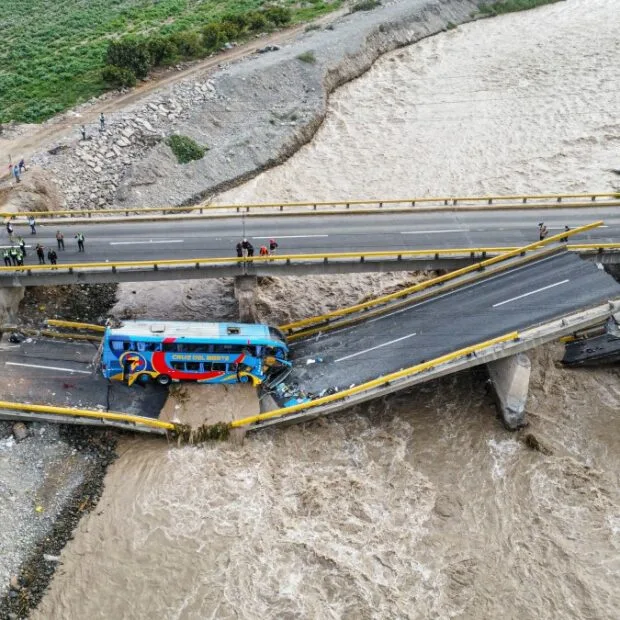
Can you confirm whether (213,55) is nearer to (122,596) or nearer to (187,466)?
(187,466)

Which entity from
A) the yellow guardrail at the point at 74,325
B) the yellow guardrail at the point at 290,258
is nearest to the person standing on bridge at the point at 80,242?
the yellow guardrail at the point at 290,258

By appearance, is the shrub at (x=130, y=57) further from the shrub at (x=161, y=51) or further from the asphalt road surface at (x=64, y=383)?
the asphalt road surface at (x=64, y=383)

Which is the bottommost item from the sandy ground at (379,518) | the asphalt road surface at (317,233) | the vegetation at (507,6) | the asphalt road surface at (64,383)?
the sandy ground at (379,518)

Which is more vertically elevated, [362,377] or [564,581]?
[362,377]

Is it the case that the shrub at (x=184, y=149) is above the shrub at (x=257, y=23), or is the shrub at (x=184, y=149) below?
below

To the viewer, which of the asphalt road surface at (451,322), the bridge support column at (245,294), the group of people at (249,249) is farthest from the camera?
the bridge support column at (245,294)

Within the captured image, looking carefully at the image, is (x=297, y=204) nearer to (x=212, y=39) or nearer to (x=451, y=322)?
(x=451, y=322)

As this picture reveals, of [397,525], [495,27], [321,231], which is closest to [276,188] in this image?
[321,231]

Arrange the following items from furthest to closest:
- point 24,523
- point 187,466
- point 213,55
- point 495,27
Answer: point 495,27, point 213,55, point 187,466, point 24,523
